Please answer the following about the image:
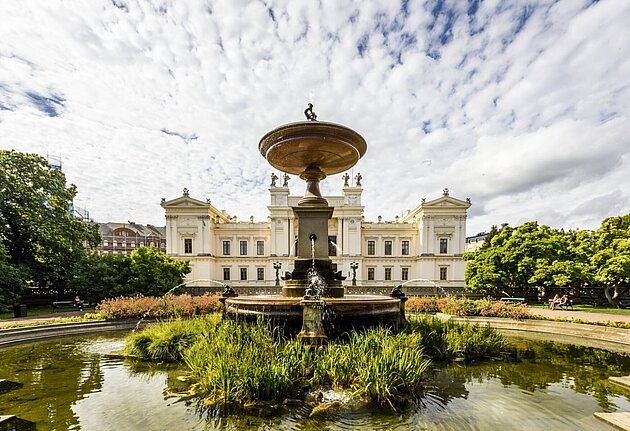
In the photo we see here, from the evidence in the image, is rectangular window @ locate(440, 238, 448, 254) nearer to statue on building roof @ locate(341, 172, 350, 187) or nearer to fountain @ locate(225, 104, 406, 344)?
statue on building roof @ locate(341, 172, 350, 187)

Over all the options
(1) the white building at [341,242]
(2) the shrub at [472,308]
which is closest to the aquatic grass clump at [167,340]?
(2) the shrub at [472,308]

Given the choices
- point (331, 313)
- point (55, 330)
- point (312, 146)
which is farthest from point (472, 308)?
point (55, 330)

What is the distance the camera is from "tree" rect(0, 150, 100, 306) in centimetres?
1902

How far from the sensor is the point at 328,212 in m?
8.79

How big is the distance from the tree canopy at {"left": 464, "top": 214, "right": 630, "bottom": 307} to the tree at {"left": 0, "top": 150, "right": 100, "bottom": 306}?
28811 millimetres

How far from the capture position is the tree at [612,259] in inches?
723

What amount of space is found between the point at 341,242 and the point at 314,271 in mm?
34808

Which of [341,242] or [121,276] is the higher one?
[341,242]

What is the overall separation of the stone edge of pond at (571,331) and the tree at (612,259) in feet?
36.5

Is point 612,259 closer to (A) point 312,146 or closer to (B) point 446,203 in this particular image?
(A) point 312,146

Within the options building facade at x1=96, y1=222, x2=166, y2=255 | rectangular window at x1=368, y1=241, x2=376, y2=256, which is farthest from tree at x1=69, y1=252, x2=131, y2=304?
building facade at x1=96, y1=222, x2=166, y2=255

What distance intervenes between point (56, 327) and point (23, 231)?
12.8 meters

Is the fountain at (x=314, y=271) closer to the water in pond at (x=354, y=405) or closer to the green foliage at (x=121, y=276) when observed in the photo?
the water in pond at (x=354, y=405)

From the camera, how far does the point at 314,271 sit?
8164 millimetres
